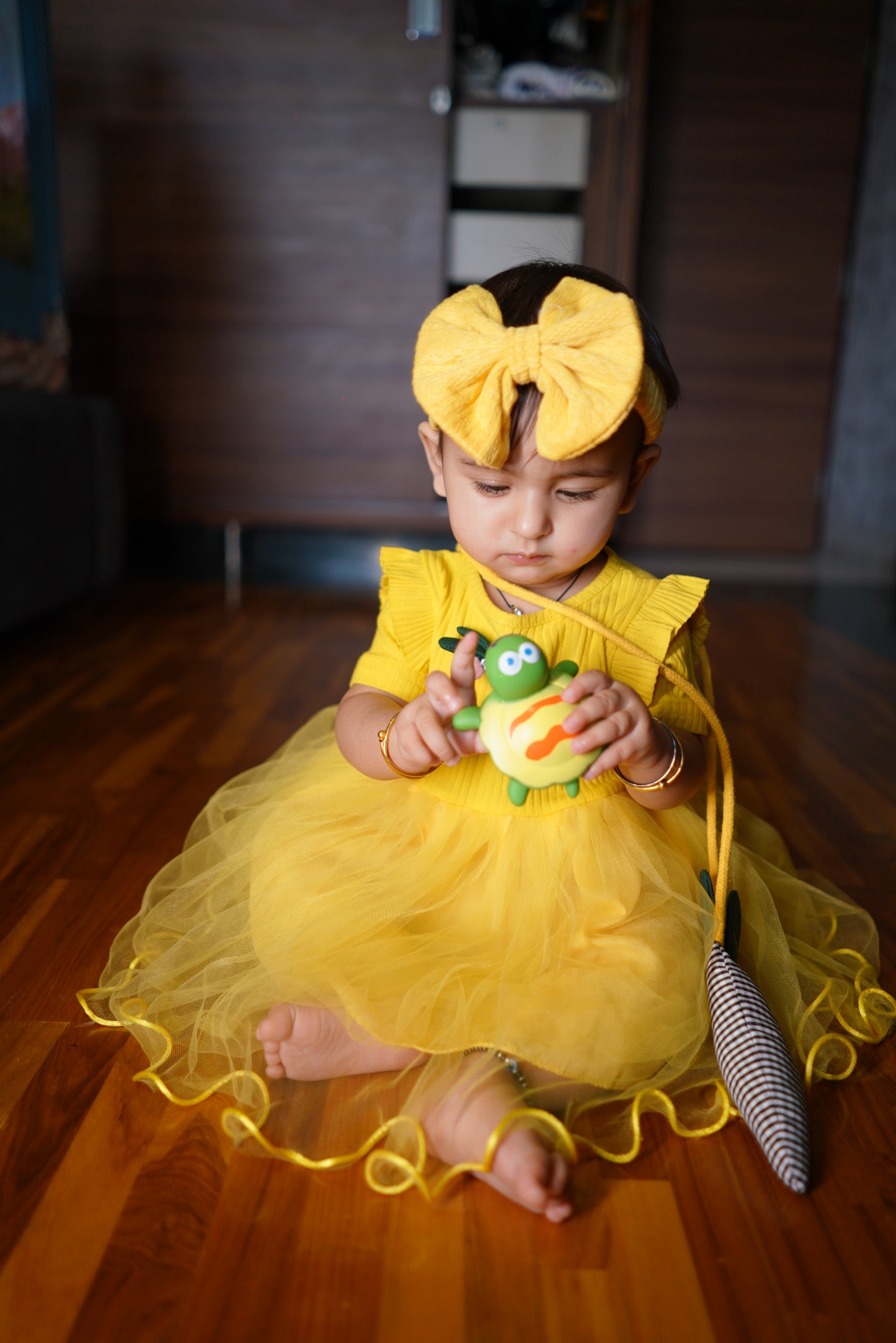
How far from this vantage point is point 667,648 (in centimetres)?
76

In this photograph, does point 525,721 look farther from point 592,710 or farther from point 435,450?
point 435,450

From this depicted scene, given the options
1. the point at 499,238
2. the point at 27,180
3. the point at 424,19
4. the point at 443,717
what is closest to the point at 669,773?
the point at 443,717

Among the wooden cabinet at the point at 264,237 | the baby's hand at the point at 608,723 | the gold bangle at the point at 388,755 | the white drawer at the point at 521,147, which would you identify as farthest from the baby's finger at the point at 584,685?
the white drawer at the point at 521,147

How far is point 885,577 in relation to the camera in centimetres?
298

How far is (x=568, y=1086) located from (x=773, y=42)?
9.82 ft

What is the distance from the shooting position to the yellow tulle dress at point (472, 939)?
0.64m

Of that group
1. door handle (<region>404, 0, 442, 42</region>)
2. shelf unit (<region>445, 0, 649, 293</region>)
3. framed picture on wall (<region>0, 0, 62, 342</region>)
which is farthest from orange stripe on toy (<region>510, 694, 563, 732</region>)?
door handle (<region>404, 0, 442, 42</region>)

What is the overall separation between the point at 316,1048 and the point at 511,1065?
13cm

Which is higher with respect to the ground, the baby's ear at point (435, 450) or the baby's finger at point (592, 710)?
the baby's ear at point (435, 450)

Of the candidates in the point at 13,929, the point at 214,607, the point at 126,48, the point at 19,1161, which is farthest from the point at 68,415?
the point at 19,1161

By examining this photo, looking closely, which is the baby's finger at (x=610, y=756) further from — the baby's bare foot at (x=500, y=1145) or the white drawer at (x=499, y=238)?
the white drawer at (x=499, y=238)

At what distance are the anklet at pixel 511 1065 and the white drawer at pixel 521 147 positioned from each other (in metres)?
2.43

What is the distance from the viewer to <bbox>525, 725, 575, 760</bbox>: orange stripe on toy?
0.61m

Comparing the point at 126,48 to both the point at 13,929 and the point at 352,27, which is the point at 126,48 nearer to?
the point at 352,27
